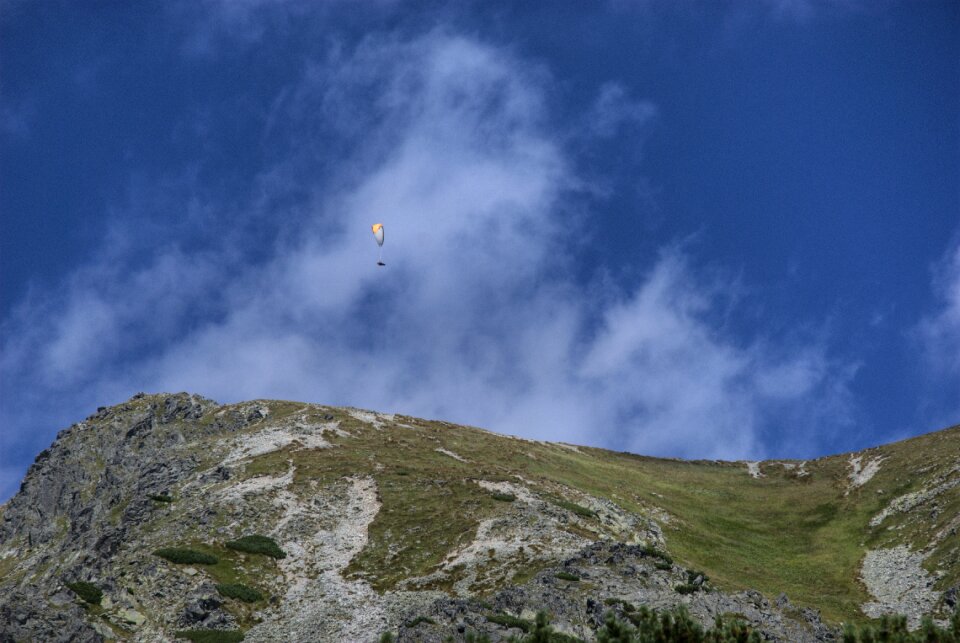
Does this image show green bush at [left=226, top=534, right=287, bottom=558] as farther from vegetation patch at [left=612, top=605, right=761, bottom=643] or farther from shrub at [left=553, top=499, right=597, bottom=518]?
vegetation patch at [left=612, top=605, right=761, bottom=643]

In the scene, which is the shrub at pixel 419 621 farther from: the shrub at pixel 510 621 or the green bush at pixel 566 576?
the green bush at pixel 566 576

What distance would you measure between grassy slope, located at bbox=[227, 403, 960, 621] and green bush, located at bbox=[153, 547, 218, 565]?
1064 cm

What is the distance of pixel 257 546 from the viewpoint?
5778cm

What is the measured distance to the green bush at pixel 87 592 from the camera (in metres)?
47.0

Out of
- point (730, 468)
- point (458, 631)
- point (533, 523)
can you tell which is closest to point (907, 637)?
point (458, 631)

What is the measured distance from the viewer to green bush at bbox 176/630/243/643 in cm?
4353

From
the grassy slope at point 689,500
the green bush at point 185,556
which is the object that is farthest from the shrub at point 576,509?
the green bush at point 185,556

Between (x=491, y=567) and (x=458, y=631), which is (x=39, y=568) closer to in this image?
(x=491, y=567)

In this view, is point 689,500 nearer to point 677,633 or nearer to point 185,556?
point 185,556

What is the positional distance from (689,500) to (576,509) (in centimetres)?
3231

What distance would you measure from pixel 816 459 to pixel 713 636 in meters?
113

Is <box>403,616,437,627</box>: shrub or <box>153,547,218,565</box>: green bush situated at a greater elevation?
<box>153,547,218,565</box>: green bush

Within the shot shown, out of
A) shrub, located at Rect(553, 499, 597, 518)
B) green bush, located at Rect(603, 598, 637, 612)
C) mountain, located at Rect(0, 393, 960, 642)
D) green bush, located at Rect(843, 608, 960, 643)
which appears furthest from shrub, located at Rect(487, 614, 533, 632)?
shrub, located at Rect(553, 499, 597, 518)

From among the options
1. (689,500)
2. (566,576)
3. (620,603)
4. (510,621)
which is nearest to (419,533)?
(566,576)
